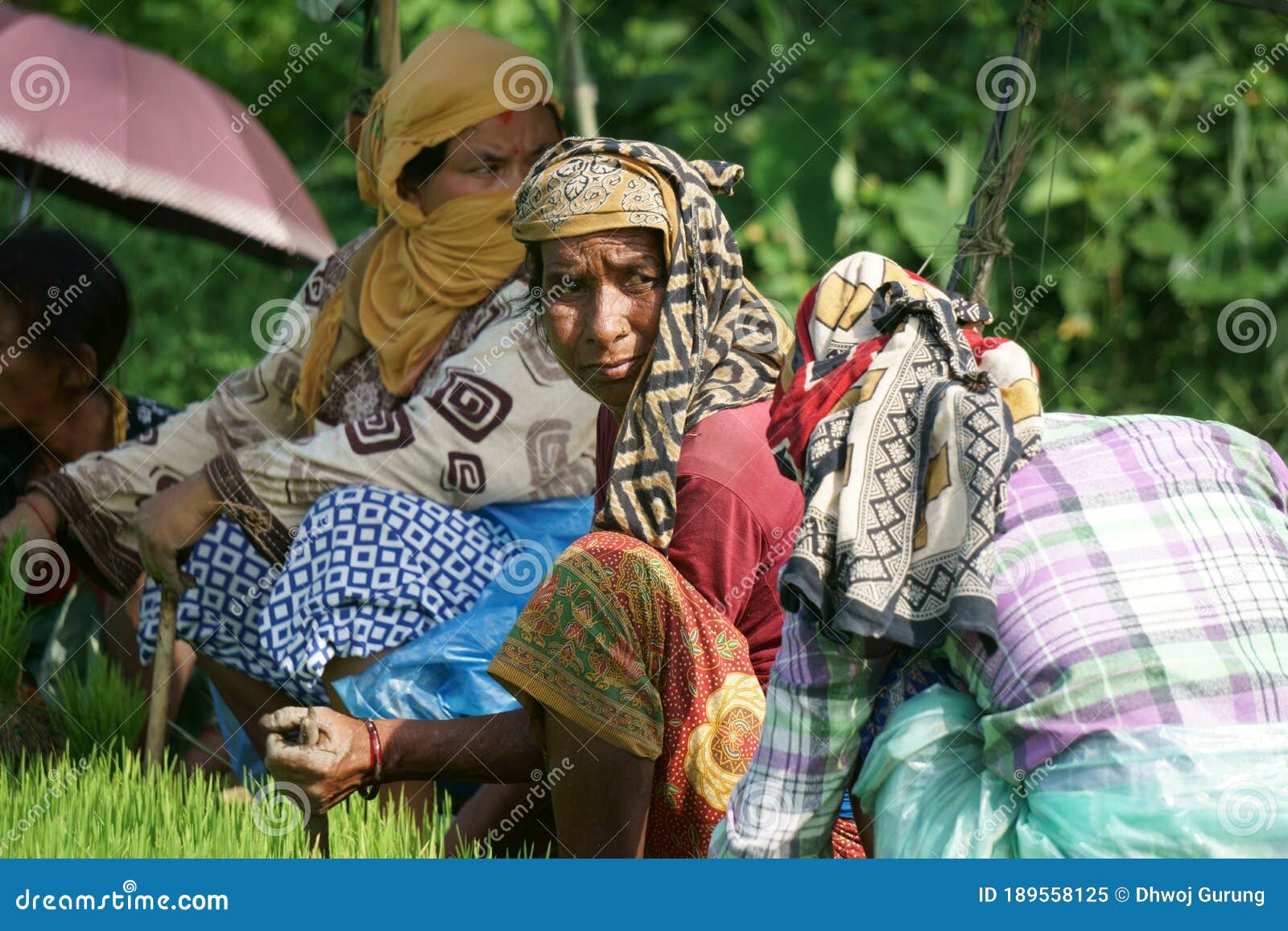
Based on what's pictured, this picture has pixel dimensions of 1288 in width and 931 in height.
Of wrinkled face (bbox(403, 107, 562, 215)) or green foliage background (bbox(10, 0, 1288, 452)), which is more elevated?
green foliage background (bbox(10, 0, 1288, 452))

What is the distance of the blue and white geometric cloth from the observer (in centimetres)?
302

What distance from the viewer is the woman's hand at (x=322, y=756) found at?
2.40m

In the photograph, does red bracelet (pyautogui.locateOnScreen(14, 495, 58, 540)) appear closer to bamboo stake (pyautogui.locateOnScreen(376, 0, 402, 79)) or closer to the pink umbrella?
the pink umbrella

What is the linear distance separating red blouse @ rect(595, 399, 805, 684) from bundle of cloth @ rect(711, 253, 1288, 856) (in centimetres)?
48

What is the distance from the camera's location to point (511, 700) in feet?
9.88


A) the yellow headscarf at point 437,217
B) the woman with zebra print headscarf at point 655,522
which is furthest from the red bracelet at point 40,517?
the woman with zebra print headscarf at point 655,522

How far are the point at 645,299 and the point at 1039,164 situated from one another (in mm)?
4551

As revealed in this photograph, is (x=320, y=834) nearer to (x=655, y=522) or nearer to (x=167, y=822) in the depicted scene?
(x=167, y=822)

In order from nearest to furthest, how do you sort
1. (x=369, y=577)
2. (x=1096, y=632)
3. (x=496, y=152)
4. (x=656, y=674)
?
(x=1096, y=632) → (x=656, y=674) → (x=369, y=577) → (x=496, y=152)

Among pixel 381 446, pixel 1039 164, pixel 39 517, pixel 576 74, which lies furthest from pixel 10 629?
pixel 1039 164

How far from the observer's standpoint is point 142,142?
Result: 4.41 metres

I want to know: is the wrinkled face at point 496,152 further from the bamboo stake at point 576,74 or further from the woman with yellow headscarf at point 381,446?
the bamboo stake at point 576,74

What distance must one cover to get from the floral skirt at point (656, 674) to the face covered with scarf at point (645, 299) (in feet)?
0.51

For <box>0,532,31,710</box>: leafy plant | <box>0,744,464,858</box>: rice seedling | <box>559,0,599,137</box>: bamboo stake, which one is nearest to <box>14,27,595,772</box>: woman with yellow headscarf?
<box>0,532,31,710</box>: leafy plant
